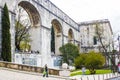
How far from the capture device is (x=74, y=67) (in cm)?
4703

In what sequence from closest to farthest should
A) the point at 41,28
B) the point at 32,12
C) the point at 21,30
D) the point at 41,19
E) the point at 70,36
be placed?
the point at 32,12 → the point at 41,19 → the point at 41,28 → the point at 21,30 → the point at 70,36

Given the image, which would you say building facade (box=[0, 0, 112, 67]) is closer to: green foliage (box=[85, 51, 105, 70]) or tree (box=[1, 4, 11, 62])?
tree (box=[1, 4, 11, 62])

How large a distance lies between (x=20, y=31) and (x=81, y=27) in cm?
2547

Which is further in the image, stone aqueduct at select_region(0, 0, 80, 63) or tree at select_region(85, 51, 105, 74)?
tree at select_region(85, 51, 105, 74)

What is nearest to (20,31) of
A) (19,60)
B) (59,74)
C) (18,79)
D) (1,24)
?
(19,60)

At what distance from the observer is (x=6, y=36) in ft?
88.0

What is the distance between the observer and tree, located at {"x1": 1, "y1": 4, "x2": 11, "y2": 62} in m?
26.5

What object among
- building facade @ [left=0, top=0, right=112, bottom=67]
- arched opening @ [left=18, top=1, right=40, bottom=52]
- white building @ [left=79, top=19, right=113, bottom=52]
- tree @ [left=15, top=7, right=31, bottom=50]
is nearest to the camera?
building facade @ [left=0, top=0, right=112, bottom=67]

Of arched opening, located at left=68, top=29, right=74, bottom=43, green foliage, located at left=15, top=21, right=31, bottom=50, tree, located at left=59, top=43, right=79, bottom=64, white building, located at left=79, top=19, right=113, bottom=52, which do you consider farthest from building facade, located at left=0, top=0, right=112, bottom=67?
white building, located at left=79, top=19, right=113, bottom=52

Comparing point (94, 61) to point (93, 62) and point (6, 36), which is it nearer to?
point (93, 62)

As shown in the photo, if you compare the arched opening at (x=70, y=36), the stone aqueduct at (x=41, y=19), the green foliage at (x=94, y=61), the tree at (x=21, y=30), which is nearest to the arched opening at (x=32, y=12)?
the stone aqueduct at (x=41, y=19)

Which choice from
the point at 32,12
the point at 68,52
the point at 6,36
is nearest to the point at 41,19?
the point at 32,12

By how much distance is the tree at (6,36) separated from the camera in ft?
87.1

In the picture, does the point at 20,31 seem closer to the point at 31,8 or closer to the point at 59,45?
the point at 59,45
